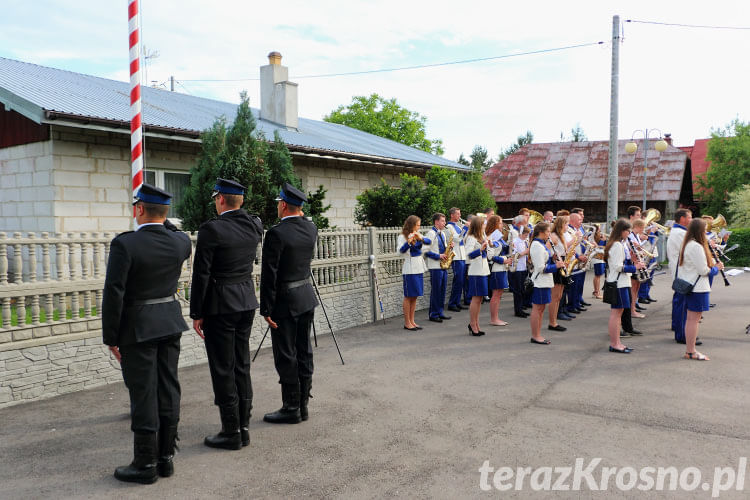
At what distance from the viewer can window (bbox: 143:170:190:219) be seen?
38.0 feet

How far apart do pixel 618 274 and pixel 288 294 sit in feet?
16.7

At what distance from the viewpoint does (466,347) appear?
8656 millimetres

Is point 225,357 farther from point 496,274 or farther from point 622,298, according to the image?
point 496,274

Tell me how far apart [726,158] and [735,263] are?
1924cm

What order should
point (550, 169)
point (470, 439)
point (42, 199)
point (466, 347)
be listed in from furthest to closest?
point (550, 169) < point (42, 199) < point (466, 347) < point (470, 439)

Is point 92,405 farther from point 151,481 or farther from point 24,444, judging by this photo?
point 151,481

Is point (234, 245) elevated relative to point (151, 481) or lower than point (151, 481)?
elevated

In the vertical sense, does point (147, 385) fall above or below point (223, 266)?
below

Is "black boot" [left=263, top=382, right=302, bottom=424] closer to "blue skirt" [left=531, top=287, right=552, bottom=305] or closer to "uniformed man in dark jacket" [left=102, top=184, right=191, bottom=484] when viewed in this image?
"uniformed man in dark jacket" [left=102, top=184, right=191, bottom=484]

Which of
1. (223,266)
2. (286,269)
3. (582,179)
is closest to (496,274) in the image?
(286,269)

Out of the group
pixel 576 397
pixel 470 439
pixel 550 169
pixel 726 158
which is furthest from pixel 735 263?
pixel 470 439

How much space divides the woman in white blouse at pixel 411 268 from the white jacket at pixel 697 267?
416 centimetres

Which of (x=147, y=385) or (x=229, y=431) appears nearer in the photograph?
(x=147, y=385)

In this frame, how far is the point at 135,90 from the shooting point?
5.78 metres
